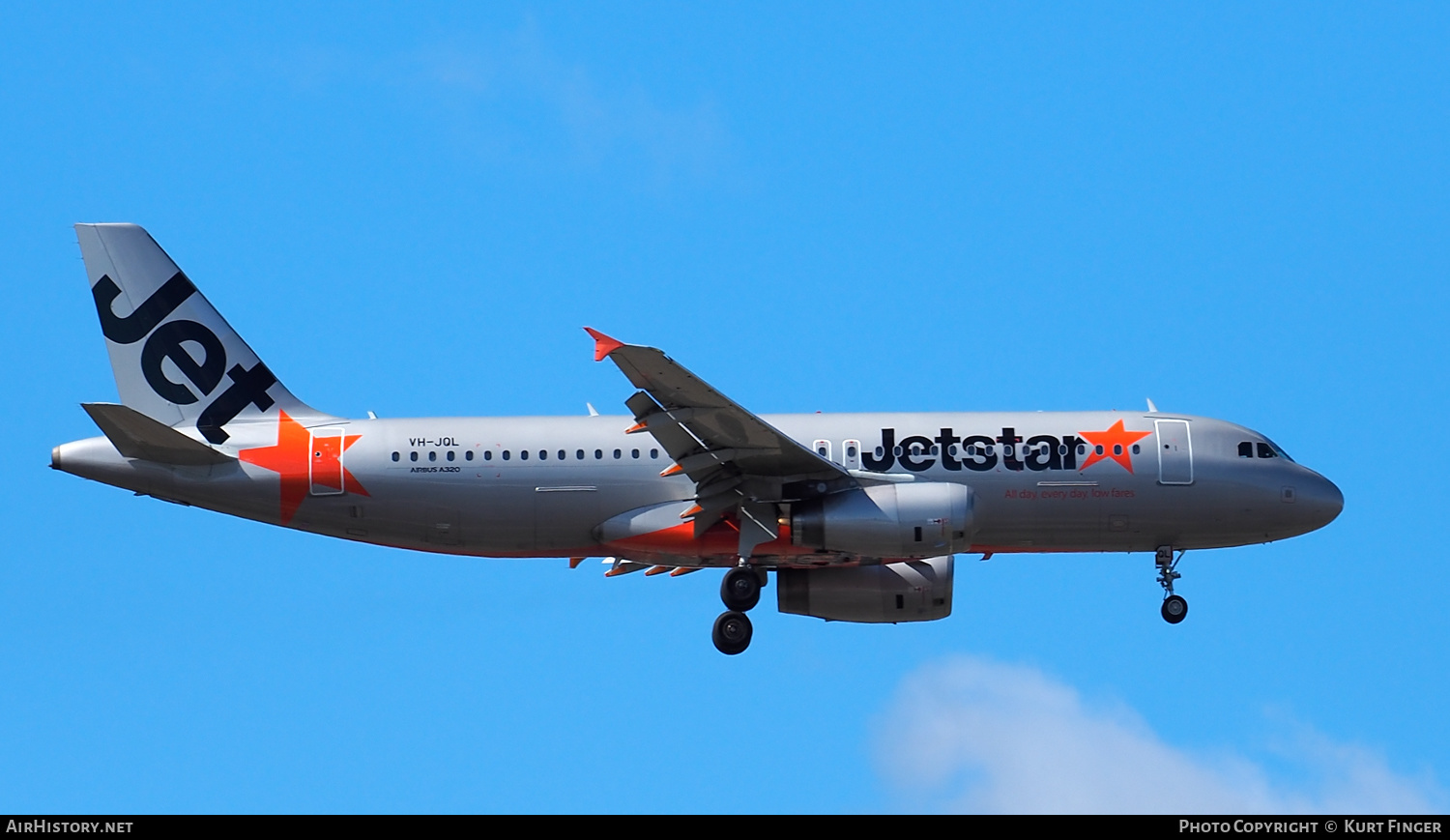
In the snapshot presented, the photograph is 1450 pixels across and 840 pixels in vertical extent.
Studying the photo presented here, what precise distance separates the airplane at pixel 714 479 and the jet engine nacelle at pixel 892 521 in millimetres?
43

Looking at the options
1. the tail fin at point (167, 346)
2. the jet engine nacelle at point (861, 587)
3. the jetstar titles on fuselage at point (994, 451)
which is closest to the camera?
the jetstar titles on fuselage at point (994, 451)

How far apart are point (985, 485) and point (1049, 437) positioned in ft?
5.76

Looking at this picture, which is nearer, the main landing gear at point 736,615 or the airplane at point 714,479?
the airplane at point 714,479

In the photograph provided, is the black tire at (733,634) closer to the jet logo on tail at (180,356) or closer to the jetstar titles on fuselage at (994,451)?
the jetstar titles on fuselage at (994,451)

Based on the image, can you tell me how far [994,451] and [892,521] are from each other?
3167mm

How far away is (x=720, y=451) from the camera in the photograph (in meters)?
34.5

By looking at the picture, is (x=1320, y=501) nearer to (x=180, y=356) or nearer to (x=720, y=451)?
(x=720, y=451)

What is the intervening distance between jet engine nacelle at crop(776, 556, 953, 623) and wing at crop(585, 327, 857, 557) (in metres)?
3.37

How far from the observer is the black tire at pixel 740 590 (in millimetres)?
36156

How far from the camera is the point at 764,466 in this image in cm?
3484

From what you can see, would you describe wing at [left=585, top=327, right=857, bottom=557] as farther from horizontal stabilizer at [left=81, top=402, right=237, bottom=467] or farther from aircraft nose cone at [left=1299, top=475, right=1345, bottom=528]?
aircraft nose cone at [left=1299, top=475, right=1345, bottom=528]
